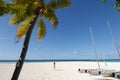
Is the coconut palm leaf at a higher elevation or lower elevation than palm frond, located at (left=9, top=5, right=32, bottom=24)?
lower

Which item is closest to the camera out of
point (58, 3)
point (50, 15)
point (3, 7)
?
point (3, 7)

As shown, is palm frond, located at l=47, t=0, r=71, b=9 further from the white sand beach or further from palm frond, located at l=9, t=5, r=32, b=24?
the white sand beach

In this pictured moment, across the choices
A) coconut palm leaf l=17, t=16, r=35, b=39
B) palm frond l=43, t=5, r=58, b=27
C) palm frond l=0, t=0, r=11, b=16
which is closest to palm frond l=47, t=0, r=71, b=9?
palm frond l=43, t=5, r=58, b=27

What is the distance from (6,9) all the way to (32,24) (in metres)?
1.62

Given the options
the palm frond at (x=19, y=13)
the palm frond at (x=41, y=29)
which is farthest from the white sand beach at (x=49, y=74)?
the palm frond at (x=19, y=13)

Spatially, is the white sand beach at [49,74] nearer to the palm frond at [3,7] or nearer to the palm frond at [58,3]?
the palm frond at [58,3]

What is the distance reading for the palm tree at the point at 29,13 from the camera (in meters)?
8.59

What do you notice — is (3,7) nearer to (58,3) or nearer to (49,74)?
(58,3)

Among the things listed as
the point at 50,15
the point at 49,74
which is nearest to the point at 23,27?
the point at 50,15

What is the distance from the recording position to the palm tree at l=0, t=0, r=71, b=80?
8.59m

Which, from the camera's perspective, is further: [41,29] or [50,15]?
[41,29]

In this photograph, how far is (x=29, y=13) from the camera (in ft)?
32.3

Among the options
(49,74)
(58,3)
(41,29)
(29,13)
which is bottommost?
(49,74)

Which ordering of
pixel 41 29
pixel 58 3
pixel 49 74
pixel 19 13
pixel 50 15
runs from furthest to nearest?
1. pixel 49 74
2. pixel 41 29
3. pixel 58 3
4. pixel 50 15
5. pixel 19 13
